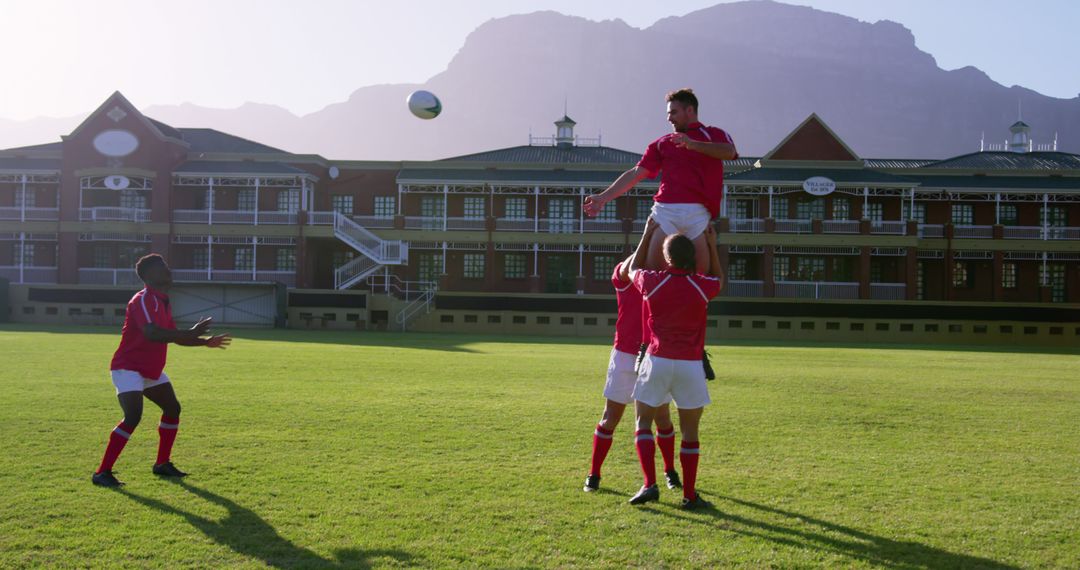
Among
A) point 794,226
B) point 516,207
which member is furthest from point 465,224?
point 794,226

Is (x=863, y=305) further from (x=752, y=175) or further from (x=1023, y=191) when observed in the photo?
(x=1023, y=191)

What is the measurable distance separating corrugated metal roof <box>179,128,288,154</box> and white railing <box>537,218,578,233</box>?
49.0 feet

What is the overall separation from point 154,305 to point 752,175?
39005 millimetres

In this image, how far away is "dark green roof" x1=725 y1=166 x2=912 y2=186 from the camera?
4181cm

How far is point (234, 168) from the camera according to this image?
143 feet

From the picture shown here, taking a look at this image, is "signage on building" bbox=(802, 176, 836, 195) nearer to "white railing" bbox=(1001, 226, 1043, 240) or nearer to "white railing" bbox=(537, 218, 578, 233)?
"white railing" bbox=(1001, 226, 1043, 240)

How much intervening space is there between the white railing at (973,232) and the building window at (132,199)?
42.0 metres

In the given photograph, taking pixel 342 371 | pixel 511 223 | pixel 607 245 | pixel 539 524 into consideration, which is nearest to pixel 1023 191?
pixel 607 245

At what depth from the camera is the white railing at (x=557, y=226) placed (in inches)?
1720

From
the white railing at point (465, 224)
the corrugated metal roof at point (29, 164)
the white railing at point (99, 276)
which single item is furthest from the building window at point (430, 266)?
the corrugated metal roof at point (29, 164)

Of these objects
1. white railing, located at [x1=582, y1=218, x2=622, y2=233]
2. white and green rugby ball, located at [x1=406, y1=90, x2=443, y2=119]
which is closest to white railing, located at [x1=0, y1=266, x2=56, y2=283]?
white railing, located at [x1=582, y1=218, x2=622, y2=233]

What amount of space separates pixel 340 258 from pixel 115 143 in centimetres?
1247

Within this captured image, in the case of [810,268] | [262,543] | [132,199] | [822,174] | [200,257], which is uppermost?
[822,174]

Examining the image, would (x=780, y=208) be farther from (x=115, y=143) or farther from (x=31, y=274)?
(x=31, y=274)
